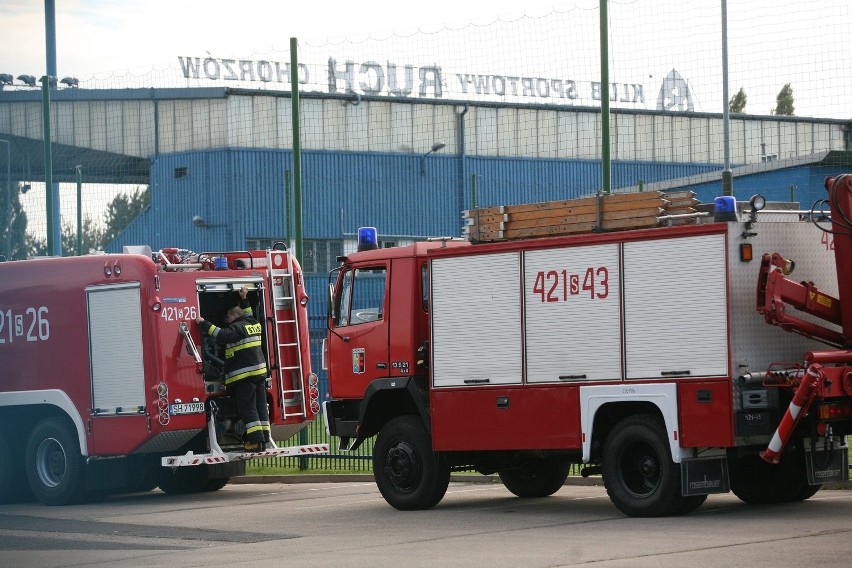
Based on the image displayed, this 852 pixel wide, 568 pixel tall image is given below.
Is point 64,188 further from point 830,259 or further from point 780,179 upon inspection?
point 830,259

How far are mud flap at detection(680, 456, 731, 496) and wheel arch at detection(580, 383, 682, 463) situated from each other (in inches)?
5.5

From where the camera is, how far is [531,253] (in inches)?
565

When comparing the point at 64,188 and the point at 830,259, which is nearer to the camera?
the point at 830,259

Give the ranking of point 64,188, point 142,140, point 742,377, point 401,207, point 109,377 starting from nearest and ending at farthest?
point 742,377 → point 109,377 → point 64,188 → point 401,207 → point 142,140

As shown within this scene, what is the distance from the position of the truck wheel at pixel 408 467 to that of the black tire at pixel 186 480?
3830mm

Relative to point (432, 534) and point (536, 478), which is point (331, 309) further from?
point (432, 534)

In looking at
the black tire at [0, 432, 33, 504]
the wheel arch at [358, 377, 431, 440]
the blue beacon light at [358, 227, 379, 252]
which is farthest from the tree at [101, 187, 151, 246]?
the wheel arch at [358, 377, 431, 440]

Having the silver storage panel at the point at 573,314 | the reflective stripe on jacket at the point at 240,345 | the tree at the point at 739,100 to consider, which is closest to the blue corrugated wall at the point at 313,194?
the tree at the point at 739,100

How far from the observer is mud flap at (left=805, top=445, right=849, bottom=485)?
13148 millimetres

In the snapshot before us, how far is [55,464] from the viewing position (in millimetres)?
17891

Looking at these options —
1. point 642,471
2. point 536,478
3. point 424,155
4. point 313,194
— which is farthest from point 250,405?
point 424,155

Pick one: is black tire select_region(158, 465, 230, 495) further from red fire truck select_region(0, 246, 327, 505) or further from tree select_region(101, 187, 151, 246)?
tree select_region(101, 187, 151, 246)

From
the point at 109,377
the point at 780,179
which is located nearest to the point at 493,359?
the point at 109,377

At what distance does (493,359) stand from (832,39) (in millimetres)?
5397
